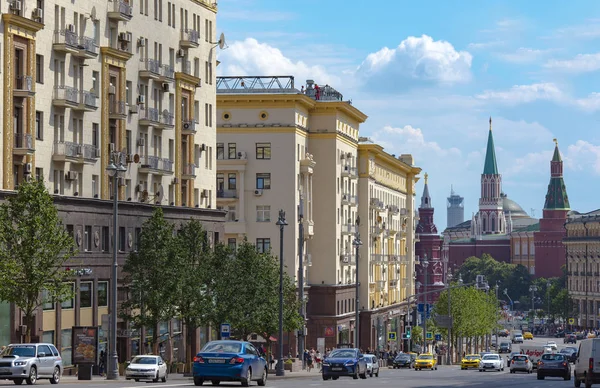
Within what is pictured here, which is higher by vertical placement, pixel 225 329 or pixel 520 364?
pixel 225 329

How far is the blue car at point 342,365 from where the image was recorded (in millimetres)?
66250

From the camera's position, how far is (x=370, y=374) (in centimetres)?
7506

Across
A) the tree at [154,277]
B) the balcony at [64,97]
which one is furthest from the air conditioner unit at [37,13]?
the tree at [154,277]

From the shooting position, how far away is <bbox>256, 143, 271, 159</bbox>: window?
116625mm

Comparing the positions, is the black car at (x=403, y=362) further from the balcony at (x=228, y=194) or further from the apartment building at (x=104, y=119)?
the apartment building at (x=104, y=119)

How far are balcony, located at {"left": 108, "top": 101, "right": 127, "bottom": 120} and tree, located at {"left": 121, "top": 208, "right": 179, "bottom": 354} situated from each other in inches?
315

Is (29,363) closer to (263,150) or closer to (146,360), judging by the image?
(146,360)

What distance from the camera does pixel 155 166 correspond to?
88125 millimetres

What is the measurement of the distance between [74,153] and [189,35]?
65.3ft

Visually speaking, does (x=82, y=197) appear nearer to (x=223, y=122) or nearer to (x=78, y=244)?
(x=78, y=244)

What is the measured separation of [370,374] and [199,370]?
95.6ft

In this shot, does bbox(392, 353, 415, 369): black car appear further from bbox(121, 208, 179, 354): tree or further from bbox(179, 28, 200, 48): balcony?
bbox(121, 208, 179, 354): tree

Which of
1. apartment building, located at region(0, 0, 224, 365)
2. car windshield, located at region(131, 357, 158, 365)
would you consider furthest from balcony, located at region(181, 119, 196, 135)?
car windshield, located at region(131, 357, 158, 365)

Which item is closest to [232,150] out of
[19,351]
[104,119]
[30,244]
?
[104,119]
